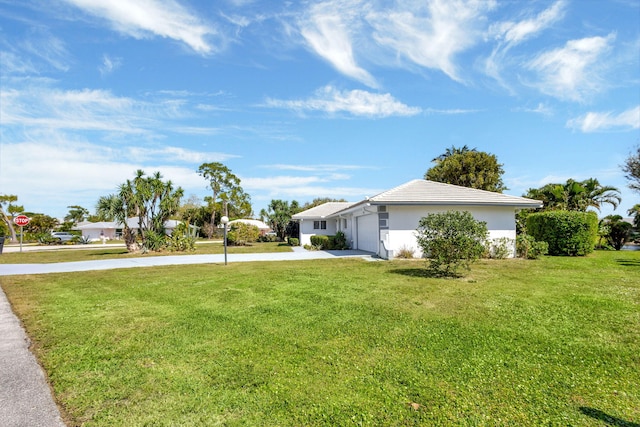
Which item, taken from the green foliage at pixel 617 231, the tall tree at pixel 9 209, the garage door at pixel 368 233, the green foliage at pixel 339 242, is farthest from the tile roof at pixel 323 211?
the tall tree at pixel 9 209

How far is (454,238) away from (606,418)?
717 cm

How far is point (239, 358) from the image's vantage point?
412 cm

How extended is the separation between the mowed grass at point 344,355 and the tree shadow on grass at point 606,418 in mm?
17

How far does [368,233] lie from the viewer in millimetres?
19547

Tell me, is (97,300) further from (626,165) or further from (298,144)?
(626,165)

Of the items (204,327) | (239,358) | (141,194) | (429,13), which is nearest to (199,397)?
(239,358)

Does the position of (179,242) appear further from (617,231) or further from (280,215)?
(617,231)

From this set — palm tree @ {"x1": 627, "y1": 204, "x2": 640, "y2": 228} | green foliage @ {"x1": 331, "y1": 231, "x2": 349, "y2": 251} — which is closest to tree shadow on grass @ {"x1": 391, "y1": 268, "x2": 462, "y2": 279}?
green foliage @ {"x1": 331, "y1": 231, "x2": 349, "y2": 251}

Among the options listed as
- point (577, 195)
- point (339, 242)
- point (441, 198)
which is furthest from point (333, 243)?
point (577, 195)

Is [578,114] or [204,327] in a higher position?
[578,114]

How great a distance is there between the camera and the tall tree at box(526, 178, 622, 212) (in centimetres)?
2277

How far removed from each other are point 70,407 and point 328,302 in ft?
15.2

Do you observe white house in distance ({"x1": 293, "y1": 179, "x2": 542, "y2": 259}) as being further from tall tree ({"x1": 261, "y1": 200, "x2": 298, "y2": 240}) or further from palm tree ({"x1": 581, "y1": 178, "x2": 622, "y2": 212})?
tall tree ({"x1": 261, "y1": 200, "x2": 298, "y2": 240})

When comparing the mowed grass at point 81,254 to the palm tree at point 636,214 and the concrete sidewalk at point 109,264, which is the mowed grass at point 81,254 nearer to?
the concrete sidewalk at point 109,264
